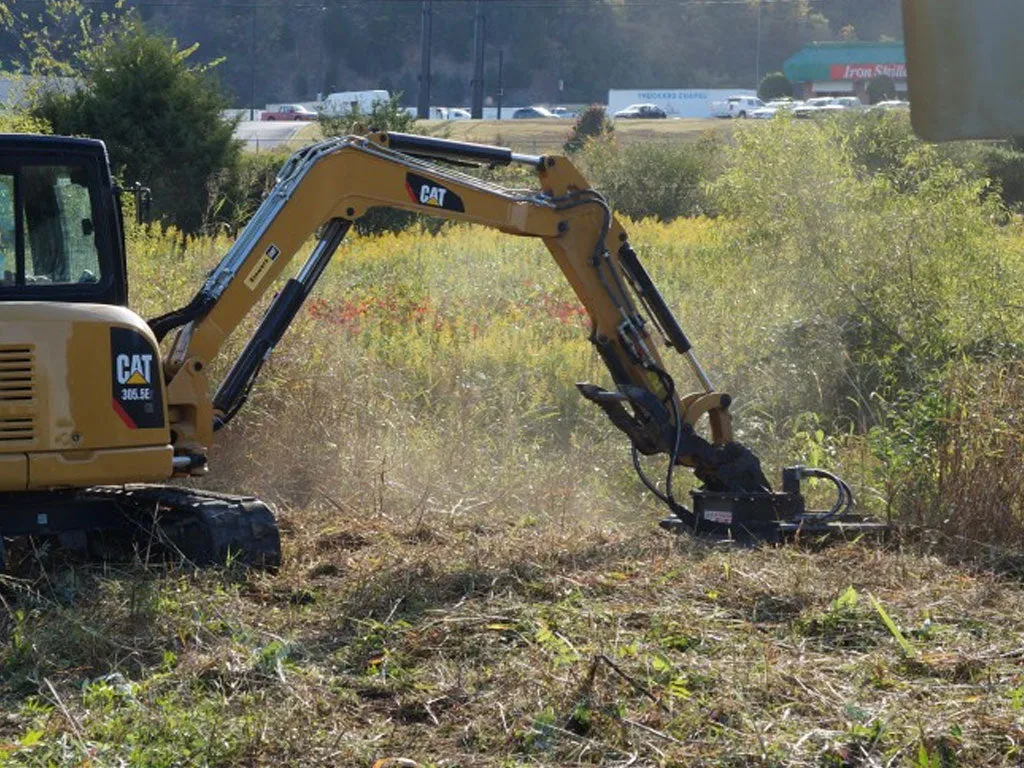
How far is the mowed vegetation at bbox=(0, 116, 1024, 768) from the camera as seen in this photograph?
5.80 meters

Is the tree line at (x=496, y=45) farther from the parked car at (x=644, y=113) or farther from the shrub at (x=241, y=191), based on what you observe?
the shrub at (x=241, y=191)

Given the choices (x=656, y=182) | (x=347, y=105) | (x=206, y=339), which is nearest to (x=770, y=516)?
(x=206, y=339)

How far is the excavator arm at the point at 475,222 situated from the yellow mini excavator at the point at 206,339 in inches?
0.4

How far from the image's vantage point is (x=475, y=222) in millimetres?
9617

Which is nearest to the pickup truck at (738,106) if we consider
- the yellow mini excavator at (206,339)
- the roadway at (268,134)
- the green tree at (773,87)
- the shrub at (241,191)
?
the green tree at (773,87)

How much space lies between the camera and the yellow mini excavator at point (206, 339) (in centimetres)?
795

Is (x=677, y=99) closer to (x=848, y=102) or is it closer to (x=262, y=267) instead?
(x=848, y=102)

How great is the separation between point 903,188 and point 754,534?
6.60m

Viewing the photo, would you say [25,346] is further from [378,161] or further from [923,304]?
[923,304]

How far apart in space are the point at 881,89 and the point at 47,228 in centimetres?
5836

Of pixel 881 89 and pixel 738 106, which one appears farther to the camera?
pixel 738 106

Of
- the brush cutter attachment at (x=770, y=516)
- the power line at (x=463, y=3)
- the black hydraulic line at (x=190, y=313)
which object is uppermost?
the power line at (x=463, y=3)

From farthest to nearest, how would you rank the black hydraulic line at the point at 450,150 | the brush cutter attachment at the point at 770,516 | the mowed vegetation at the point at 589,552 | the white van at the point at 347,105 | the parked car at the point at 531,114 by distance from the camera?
the parked car at the point at 531,114
the white van at the point at 347,105
the brush cutter attachment at the point at 770,516
the black hydraulic line at the point at 450,150
the mowed vegetation at the point at 589,552

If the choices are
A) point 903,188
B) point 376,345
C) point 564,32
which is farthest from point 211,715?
point 564,32
